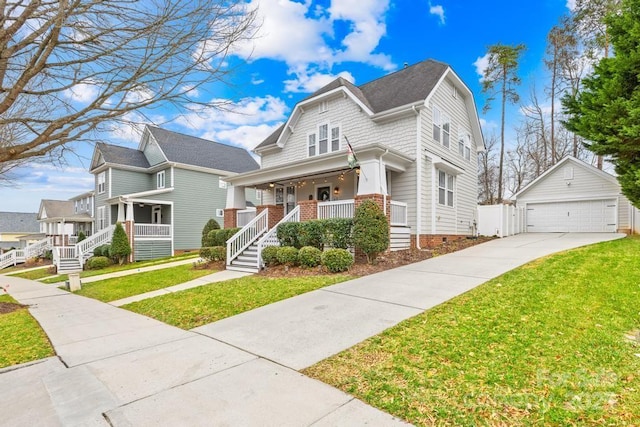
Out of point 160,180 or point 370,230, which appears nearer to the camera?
point 370,230

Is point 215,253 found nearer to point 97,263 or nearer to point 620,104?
point 97,263

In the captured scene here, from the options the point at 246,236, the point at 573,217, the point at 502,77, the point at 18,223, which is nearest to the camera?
the point at 246,236

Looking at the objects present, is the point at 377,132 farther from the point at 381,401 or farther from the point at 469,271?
the point at 381,401

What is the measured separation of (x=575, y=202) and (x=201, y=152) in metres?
24.5

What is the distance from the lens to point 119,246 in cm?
1845

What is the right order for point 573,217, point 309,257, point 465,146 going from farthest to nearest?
point 573,217
point 465,146
point 309,257

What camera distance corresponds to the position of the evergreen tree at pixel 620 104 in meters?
11.8

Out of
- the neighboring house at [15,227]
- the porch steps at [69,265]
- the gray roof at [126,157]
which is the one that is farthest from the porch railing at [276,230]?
the neighboring house at [15,227]

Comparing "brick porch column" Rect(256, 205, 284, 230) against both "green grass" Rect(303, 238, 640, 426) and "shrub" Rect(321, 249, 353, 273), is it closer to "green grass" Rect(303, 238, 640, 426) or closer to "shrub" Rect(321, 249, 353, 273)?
"shrub" Rect(321, 249, 353, 273)

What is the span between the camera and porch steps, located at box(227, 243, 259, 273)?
37.8ft

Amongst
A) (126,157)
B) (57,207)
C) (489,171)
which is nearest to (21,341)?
(126,157)

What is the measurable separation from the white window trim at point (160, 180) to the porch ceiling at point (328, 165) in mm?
10993

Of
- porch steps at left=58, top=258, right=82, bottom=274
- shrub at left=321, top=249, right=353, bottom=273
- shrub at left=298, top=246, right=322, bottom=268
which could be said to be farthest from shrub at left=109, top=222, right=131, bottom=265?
shrub at left=321, top=249, right=353, bottom=273

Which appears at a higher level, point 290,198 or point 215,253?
point 290,198
